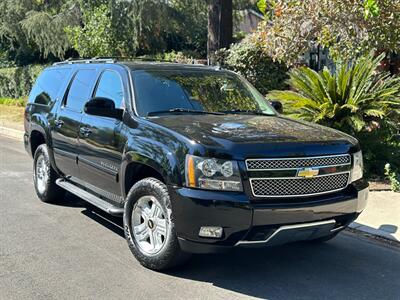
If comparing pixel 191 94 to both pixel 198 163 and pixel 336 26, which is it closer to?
pixel 198 163

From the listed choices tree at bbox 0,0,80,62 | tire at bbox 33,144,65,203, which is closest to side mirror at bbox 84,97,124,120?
tire at bbox 33,144,65,203

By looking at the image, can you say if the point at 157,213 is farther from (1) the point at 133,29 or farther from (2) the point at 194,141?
(1) the point at 133,29

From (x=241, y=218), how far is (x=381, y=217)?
10.1ft

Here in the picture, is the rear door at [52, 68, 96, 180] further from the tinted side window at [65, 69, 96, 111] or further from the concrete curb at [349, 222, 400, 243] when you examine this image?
the concrete curb at [349, 222, 400, 243]

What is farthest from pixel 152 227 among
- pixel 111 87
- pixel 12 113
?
pixel 12 113

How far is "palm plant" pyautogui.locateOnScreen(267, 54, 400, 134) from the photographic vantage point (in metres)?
8.17

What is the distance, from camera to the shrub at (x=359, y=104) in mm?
8188

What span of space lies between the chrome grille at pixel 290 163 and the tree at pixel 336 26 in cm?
406

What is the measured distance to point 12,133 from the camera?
15.1 meters

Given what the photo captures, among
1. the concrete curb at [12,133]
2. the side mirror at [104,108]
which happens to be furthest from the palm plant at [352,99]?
the concrete curb at [12,133]

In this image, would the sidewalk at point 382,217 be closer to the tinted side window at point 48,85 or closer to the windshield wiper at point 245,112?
the windshield wiper at point 245,112

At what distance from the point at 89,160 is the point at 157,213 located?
1.42 metres

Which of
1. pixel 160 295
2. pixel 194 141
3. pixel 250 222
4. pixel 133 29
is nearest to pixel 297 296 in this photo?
pixel 250 222

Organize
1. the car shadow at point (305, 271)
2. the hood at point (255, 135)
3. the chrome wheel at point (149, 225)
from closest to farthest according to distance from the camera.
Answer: the hood at point (255, 135), the car shadow at point (305, 271), the chrome wheel at point (149, 225)
